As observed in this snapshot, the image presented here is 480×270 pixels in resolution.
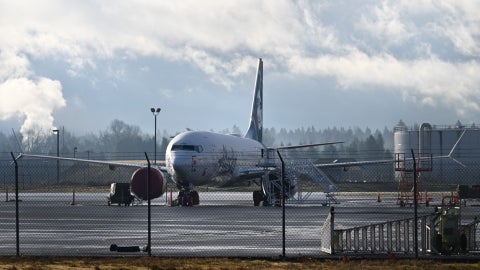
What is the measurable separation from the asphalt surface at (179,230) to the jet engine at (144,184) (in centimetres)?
533

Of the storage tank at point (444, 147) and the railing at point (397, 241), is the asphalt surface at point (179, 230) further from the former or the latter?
the storage tank at point (444, 147)

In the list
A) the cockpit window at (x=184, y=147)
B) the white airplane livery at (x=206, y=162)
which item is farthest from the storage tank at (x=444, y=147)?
the cockpit window at (x=184, y=147)

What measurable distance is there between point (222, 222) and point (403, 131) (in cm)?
9003

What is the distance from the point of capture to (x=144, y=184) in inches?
2462

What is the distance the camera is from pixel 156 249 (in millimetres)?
29828

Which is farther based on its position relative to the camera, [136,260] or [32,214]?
[32,214]

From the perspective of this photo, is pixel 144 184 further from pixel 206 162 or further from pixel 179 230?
pixel 179 230

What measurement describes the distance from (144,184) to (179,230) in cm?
2414

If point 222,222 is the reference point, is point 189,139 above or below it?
above

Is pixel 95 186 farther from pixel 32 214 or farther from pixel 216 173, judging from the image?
pixel 32 214

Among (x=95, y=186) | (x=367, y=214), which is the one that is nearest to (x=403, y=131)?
(x=95, y=186)

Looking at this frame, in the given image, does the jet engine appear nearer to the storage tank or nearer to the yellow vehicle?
the yellow vehicle

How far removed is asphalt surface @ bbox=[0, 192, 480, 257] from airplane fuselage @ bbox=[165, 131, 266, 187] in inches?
204

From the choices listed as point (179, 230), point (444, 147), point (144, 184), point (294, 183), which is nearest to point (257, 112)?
point (294, 183)
